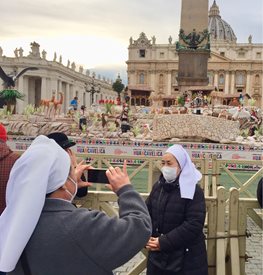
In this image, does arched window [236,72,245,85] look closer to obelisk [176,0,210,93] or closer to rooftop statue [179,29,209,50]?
obelisk [176,0,210,93]

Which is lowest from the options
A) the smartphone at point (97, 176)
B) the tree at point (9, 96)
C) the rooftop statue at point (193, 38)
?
the smartphone at point (97, 176)

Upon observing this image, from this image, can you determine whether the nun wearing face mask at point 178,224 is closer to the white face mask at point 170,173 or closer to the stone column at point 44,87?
the white face mask at point 170,173

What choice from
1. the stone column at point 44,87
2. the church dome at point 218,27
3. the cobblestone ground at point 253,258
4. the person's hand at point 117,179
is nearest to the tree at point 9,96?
the cobblestone ground at point 253,258

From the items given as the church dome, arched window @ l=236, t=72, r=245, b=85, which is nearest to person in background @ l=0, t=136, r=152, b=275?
arched window @ l=236, t=72, r=245, b=85

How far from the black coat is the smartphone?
1104mm

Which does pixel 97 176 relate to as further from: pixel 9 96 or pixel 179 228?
pixel 9 96

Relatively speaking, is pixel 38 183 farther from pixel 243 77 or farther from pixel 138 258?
pixel 243 77

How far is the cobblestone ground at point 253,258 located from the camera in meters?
5.62

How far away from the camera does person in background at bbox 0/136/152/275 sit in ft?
6.76

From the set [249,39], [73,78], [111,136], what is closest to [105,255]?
[111,136]

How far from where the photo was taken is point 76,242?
2061 mm

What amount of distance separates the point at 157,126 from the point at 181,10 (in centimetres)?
1636

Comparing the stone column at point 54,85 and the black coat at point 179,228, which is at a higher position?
the stone column at point 54,85

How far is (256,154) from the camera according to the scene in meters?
14.8
